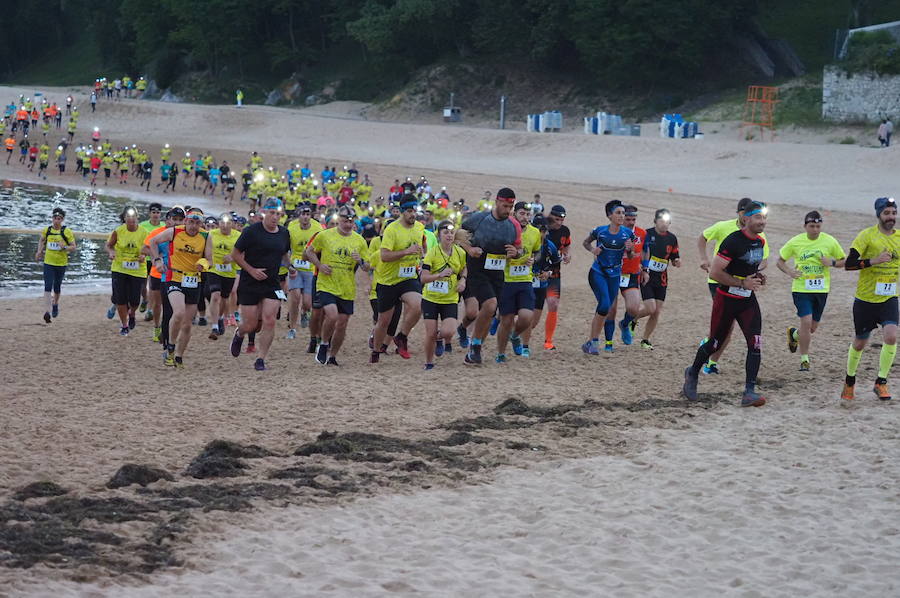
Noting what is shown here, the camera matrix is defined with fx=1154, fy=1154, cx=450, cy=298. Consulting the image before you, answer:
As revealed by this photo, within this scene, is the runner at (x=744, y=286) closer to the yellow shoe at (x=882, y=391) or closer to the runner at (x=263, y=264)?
the yellow shoe at (x=882, y=391)

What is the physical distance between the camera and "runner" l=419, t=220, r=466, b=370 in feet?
42.5

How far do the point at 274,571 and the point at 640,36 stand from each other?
5632 centimetres

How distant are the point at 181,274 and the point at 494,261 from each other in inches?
142

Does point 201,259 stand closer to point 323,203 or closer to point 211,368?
point 211,368

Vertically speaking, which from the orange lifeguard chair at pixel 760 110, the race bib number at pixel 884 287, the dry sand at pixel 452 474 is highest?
the orange lifeguard chair at pixel 760 110

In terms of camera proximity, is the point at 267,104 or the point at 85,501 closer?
the point at 85,501

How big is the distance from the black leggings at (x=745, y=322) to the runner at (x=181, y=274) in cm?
594

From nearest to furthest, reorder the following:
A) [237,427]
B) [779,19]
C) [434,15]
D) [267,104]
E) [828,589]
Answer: [828,589], [237,427], [779,19], [434,15], [267,104]

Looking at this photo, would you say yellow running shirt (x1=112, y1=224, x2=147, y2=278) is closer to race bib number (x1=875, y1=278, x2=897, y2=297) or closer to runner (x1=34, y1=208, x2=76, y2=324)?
runner (x1=34, y1=208, x2=76, y2=324)

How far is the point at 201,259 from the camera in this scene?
13.5m

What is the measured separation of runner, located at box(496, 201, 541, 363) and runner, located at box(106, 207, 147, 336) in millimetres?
5590

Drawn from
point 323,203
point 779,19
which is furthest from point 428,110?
point 323,203

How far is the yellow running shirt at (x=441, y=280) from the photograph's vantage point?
1302 centimetres

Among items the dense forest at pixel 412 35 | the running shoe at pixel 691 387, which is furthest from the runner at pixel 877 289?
the dense forest at pixel 412 35
